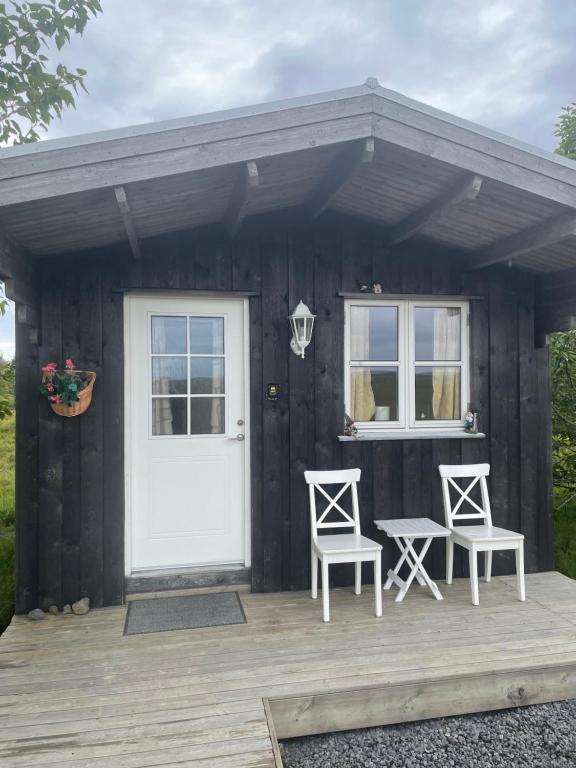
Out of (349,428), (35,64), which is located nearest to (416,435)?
(349,428)

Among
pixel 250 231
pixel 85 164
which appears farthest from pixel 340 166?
pixel 85 164

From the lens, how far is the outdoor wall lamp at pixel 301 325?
11.6ft

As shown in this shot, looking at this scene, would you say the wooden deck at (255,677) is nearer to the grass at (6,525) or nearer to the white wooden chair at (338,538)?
the white wooden chair at (338,538)

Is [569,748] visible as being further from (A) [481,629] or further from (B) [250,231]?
(B) [250,231]

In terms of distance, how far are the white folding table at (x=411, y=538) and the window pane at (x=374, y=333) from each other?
3.83 feet

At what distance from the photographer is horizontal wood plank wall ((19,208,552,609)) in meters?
3.37

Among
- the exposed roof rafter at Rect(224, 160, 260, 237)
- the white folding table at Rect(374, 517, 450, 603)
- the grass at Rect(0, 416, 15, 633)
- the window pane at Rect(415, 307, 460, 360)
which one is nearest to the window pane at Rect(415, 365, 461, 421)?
the window pane at Rect(415, 307, 460, 360)

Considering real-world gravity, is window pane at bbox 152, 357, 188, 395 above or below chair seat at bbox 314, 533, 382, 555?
above

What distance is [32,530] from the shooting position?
131 inches

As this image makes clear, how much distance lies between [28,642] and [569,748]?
8.77 ft

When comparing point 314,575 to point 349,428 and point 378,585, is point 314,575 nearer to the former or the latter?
point 378,585

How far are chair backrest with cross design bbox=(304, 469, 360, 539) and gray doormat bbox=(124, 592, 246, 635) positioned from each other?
70 cm

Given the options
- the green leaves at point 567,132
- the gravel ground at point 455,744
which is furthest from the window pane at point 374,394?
the green leaves at point 567,132

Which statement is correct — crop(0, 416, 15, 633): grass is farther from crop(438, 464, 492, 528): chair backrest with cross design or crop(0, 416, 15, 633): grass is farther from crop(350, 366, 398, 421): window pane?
crop(438, 464, 492, 528): chair backrest with cross design
